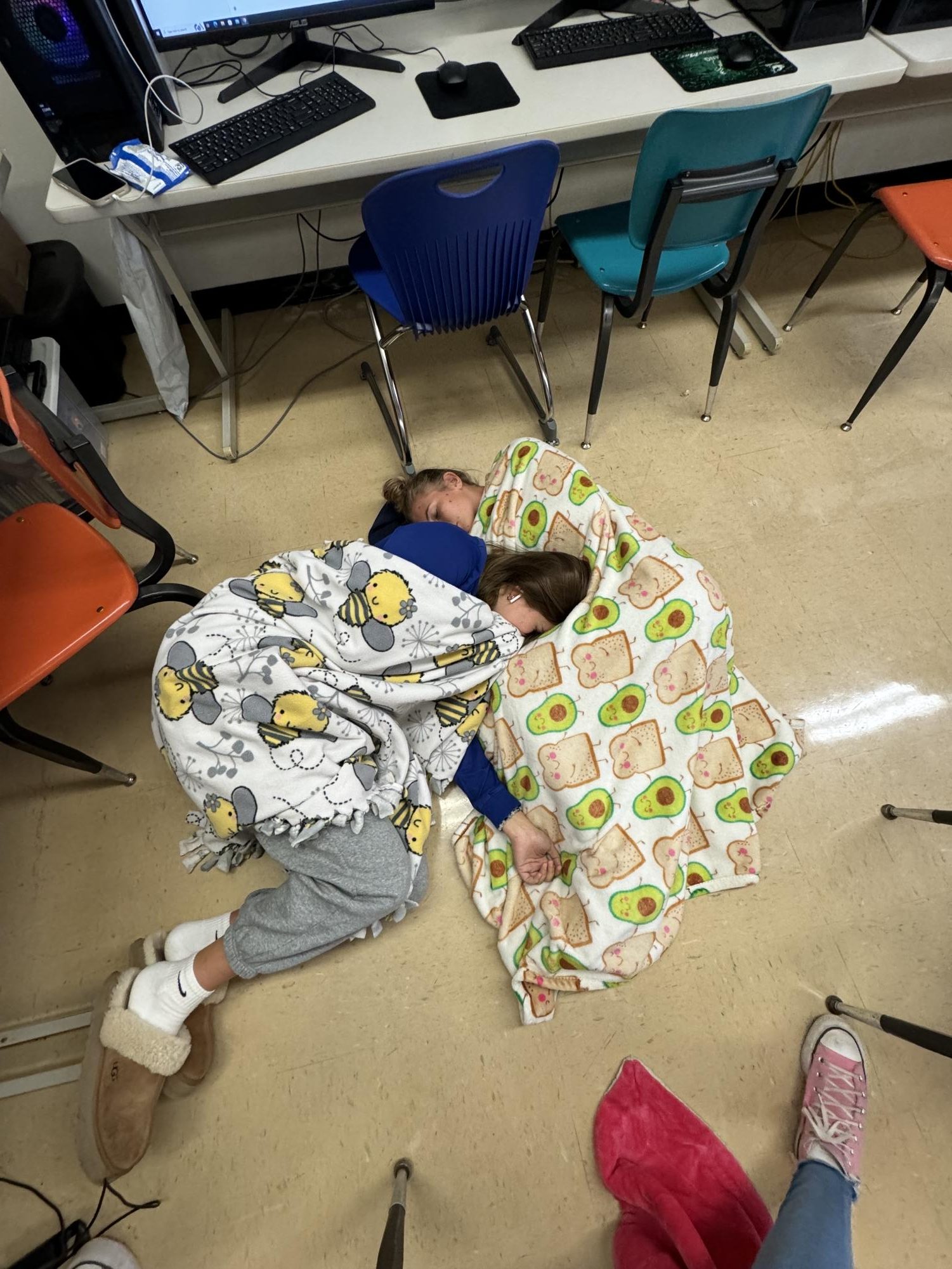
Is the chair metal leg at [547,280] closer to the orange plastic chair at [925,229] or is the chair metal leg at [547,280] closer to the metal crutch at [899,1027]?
the orange plastic chair at [925,229]

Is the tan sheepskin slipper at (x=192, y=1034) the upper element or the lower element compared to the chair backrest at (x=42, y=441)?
lower

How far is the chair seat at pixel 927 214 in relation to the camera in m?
1.59

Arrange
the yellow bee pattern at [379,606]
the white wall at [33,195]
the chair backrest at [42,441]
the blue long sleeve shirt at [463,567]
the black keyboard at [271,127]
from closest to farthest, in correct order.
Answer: the chair backrest at [42,441]
the yellow bee pattern at [379,606]
the blue long sleeve shirt at [463,567]
the black keyboard at [271,127]
the white wall at [33,195]

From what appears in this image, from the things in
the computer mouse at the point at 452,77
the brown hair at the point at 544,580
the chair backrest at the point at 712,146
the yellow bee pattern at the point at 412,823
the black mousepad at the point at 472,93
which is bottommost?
the yellow bee pattern at the point at 412,823

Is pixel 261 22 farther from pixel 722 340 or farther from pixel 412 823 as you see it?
pixel 412 823

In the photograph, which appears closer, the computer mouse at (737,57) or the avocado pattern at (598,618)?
the avocado pattern at (598,618)

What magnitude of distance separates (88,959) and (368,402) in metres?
1.61

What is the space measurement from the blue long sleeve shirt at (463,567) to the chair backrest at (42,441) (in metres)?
0.53

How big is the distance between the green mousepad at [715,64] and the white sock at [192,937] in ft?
6.68

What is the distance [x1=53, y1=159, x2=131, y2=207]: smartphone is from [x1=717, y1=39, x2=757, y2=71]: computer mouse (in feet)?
4.52

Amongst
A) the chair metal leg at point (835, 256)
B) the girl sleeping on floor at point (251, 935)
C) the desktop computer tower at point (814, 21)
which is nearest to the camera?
the girl sleeping on floor at point (251, 935)

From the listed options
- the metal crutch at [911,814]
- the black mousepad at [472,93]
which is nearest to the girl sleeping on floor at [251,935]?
the metal crutch at [911,814]

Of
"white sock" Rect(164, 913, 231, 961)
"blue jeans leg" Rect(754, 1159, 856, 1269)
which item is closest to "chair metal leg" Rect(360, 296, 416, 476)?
"white sock" Rect(164, 913, 231, 961)

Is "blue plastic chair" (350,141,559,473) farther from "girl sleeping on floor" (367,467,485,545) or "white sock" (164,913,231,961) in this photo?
"white sock" (164,913,231,961)
